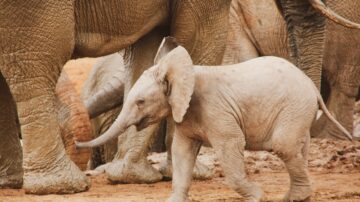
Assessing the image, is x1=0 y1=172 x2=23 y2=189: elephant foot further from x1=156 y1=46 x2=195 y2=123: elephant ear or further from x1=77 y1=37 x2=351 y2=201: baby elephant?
Result: x1=156 y1=46 x2=195 y2=123: elephant ear

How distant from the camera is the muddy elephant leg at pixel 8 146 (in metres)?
8.93

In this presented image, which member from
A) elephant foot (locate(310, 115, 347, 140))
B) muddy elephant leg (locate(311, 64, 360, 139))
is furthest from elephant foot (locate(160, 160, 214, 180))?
elephant foot (locate(310, 115, 347, 140))

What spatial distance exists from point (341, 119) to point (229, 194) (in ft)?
11.7

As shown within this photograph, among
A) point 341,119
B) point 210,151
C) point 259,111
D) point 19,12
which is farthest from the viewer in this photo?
point 341,119

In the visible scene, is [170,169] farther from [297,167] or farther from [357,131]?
[357,131]

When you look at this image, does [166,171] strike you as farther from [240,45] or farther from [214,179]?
[240,45]

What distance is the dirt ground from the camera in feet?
27.5

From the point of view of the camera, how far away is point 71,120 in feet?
34.0

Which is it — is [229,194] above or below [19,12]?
below

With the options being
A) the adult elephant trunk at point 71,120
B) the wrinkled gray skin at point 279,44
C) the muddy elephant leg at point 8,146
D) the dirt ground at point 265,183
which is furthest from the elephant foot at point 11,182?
the wrinkled gray skin at point 279,44

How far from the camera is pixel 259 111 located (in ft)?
24.8

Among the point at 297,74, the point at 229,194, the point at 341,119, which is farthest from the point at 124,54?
the point at 341,119

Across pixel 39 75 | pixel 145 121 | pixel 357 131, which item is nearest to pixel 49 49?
pixel 39 75

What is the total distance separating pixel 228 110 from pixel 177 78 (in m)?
0.30
